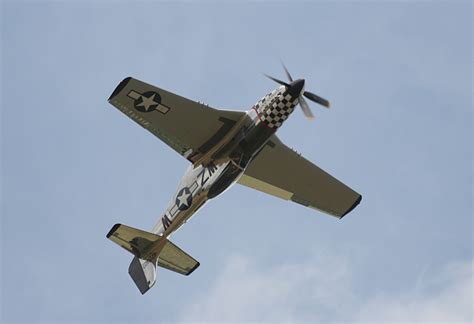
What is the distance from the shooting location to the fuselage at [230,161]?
28.5 m

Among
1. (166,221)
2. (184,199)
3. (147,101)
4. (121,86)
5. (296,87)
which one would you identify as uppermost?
(296,87)

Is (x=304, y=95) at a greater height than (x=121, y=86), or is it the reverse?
(x=304, y=95)

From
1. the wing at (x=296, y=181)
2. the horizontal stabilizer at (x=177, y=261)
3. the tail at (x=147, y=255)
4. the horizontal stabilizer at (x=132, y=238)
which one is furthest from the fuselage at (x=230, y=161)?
the wing at (x=296, y=181)

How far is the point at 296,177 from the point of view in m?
33.1

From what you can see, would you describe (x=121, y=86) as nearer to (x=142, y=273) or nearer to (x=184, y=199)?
(x=184, y=199)

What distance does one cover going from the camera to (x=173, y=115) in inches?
1175

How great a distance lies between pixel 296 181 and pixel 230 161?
13.7 feet

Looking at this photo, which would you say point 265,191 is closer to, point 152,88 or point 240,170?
point 240,170

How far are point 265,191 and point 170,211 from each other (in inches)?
157

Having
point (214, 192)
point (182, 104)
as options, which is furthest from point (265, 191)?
point (182, 104)

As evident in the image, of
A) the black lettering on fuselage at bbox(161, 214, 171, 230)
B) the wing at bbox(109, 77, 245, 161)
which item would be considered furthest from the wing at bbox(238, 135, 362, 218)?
the black lettering on fuselage at bbox(161, 214, 171, 230)

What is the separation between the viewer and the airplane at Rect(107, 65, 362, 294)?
2886 cm

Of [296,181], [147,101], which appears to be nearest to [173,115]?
[147,101]

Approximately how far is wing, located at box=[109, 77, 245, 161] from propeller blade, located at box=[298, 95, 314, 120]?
229cm
